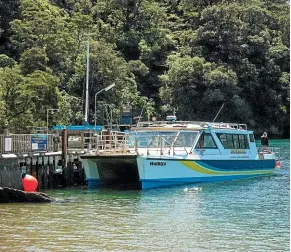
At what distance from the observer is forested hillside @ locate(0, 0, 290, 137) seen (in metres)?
73.1

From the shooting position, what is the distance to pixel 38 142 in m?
36.6

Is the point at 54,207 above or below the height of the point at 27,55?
below

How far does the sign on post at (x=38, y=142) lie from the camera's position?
119 ft

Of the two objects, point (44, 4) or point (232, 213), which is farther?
point (44, 4)

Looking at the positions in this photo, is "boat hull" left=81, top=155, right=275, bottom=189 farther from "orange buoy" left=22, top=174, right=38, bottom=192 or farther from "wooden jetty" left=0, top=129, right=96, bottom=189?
"orange buoy" left=22, top=174, right=38, bottom=192

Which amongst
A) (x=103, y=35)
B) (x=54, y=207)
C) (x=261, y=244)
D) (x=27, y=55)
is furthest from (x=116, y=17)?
(x=261, y=244)

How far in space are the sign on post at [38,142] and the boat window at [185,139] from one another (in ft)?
20.6

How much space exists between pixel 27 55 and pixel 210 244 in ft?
154

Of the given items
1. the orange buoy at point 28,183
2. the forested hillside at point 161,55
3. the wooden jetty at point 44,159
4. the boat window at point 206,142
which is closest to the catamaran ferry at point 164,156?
the boat window at point 206,142

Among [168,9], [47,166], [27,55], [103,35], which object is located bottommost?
[47,166]

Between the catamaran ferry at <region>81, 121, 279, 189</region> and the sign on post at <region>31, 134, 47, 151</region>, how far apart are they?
84.2 inches

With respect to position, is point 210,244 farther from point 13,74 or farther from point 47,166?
point 13,74

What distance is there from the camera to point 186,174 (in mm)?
37250

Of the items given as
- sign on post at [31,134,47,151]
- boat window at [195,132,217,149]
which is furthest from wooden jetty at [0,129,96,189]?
boat window at [195,132,217,149]
